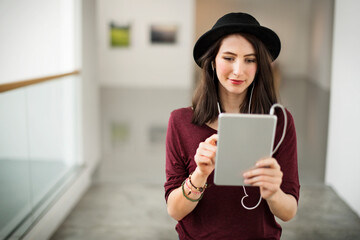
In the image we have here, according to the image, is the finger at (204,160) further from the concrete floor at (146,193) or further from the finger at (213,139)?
the concrete floor at (146,193)

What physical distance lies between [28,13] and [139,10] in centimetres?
1018

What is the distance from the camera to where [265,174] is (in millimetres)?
1256

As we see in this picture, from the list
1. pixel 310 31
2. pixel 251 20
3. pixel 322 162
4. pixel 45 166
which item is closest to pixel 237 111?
pixel 251 20

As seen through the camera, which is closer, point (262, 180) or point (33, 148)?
point (262, 180)

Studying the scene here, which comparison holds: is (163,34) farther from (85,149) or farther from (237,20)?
(237,20)

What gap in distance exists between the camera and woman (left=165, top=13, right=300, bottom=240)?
153cm

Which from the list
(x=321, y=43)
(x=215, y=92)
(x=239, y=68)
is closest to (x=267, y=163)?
(x=239, y=68)

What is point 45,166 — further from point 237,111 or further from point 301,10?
point 301,10

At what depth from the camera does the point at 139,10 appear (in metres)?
13.8

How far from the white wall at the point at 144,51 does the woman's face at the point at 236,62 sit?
40.2 feet

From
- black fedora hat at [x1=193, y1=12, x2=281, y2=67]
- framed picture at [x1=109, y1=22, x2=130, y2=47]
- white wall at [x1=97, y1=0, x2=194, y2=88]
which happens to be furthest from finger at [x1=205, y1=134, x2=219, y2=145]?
framed picture at [x1=109, y1=22, x2=130, y2=47]

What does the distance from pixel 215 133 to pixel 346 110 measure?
3037mm

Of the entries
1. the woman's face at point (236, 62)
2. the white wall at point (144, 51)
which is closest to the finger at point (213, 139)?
the woman's face at point (236, 62)

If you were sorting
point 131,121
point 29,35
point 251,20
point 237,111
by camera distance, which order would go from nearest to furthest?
point 251,20 < point 237,111 < point 29,35 < point 131,121
